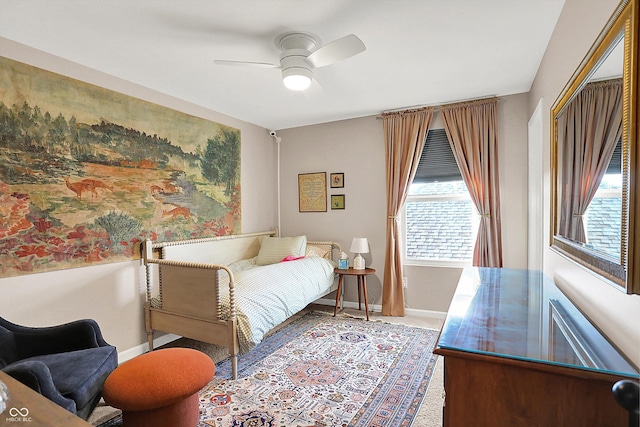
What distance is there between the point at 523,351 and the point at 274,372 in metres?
2.01

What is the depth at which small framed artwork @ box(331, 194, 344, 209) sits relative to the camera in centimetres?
425

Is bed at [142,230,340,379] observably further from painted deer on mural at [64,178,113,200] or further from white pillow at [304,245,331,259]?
painted deer on mural at [64,178,113,200]

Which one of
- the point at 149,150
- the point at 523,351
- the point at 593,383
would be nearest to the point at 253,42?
the point at 149,150

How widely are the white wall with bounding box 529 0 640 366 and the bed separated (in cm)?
201

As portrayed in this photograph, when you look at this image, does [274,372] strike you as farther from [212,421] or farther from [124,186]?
[124,186]

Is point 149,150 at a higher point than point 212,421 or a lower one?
higher

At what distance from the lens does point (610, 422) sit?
33.5 inches

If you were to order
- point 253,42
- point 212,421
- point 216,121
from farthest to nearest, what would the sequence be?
point 216,121 < point 253,42 < point 212,421

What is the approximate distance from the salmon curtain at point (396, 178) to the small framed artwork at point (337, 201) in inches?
25.8

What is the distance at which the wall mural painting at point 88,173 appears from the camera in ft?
7.21

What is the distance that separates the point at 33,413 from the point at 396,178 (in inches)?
138

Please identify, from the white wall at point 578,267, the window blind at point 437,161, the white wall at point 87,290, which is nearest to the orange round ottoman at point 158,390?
the white wall at point 87,290

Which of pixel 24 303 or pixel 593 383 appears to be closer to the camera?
pixel 593 383

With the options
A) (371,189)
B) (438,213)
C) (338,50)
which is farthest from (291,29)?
(438,213)
